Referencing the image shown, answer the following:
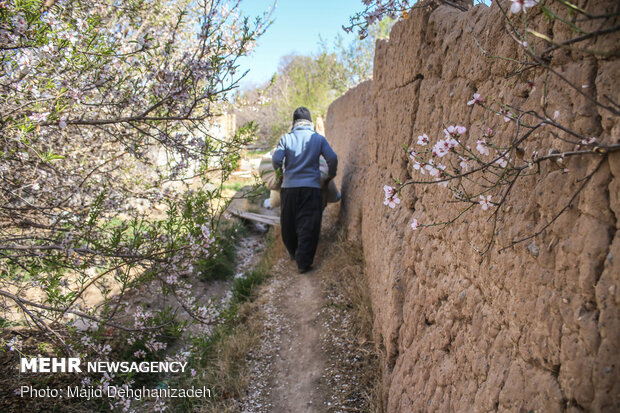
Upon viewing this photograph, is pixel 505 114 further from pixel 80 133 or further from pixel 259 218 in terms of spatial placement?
pixel 259 218

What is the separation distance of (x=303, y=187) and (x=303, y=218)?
0.38 metres

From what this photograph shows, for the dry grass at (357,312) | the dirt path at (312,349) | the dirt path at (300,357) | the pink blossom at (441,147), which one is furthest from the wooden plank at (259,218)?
the pink blossom at (441,147)

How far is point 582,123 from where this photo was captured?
3.56 feet

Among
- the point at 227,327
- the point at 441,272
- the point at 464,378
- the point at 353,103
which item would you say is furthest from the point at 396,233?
the point at 353,103

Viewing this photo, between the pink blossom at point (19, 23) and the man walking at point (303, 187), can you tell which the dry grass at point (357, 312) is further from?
the pink blossom at point (19, 23)

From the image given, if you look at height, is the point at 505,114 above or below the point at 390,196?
above

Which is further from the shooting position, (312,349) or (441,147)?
(312,349)

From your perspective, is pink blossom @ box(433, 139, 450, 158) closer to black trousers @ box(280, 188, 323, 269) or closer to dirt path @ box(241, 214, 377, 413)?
dirt path @ box(241, 214, 377, 413)

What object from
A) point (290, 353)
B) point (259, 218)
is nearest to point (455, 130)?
point (290, 353)

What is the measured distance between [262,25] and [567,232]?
2481 mm

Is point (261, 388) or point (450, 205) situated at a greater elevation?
point (450, 205)

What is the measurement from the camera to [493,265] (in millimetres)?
1430

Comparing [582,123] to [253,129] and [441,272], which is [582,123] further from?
[253,129]

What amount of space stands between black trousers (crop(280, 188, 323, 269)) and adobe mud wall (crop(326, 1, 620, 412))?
193 cm
